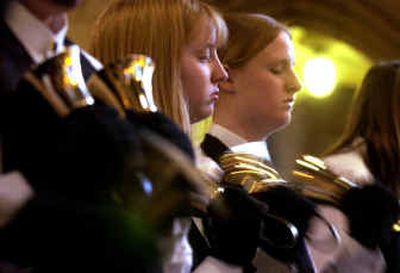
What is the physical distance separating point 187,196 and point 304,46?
704cm

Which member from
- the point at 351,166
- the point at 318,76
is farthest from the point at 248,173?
the point at 318,76

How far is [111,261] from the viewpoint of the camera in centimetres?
96

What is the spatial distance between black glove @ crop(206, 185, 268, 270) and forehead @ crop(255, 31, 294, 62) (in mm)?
574

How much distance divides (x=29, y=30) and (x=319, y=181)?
822 millimetres

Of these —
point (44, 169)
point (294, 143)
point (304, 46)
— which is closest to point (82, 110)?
point (44, 169)

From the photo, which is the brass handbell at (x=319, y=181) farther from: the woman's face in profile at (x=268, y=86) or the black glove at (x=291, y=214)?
the woman's face in profile at (x=268, y=86)

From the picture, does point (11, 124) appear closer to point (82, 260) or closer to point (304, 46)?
point (82, 260)

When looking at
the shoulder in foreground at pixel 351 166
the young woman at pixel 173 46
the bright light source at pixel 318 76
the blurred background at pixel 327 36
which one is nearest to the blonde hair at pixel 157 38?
the young woman at pixel 173 46

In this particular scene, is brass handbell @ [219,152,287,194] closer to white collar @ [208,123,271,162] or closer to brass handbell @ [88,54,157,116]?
white collar @ [208,123,271,162]

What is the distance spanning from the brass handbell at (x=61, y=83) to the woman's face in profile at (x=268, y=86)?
3.10 ft

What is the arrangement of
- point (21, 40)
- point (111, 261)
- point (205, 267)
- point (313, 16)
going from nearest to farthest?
point (111, 261) < point (21, 40) < point (205, 267) < point (313, 16)

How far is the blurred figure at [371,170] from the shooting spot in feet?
6.13

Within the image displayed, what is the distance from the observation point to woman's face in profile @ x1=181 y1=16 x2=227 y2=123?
1644mm

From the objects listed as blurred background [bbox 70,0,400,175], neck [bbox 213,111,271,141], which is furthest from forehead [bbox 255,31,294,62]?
blurred background [bbox 70,0,400,175]
